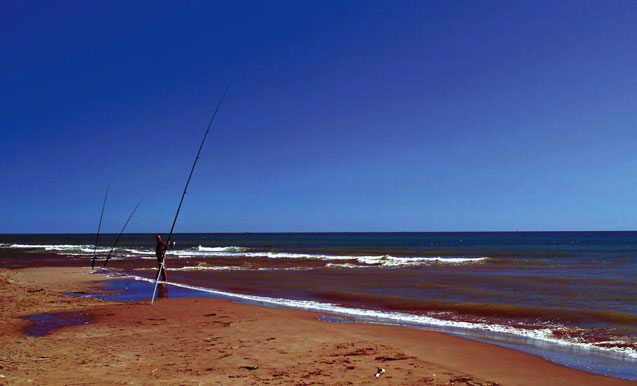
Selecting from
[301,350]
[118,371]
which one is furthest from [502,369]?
[118,371]

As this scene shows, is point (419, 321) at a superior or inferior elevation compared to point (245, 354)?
inferior

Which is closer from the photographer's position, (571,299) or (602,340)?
(602,340)

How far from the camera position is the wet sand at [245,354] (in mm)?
4992

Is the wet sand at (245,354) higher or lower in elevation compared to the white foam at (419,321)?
higher

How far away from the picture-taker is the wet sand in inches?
197

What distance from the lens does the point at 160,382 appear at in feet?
15.5

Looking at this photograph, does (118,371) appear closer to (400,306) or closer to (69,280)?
(400,306)

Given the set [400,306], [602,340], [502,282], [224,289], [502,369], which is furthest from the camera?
[502,282]

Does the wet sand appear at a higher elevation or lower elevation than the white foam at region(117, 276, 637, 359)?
higher

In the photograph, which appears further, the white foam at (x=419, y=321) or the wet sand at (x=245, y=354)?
the white foam at (x=419, y=321)

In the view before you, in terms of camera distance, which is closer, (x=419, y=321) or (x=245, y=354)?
(x=245, y=354)

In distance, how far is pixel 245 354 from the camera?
607 centimetres

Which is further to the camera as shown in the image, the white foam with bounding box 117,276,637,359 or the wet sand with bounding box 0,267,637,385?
the white foam with bounding box 117,276,637,359

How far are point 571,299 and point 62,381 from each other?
12.6m
